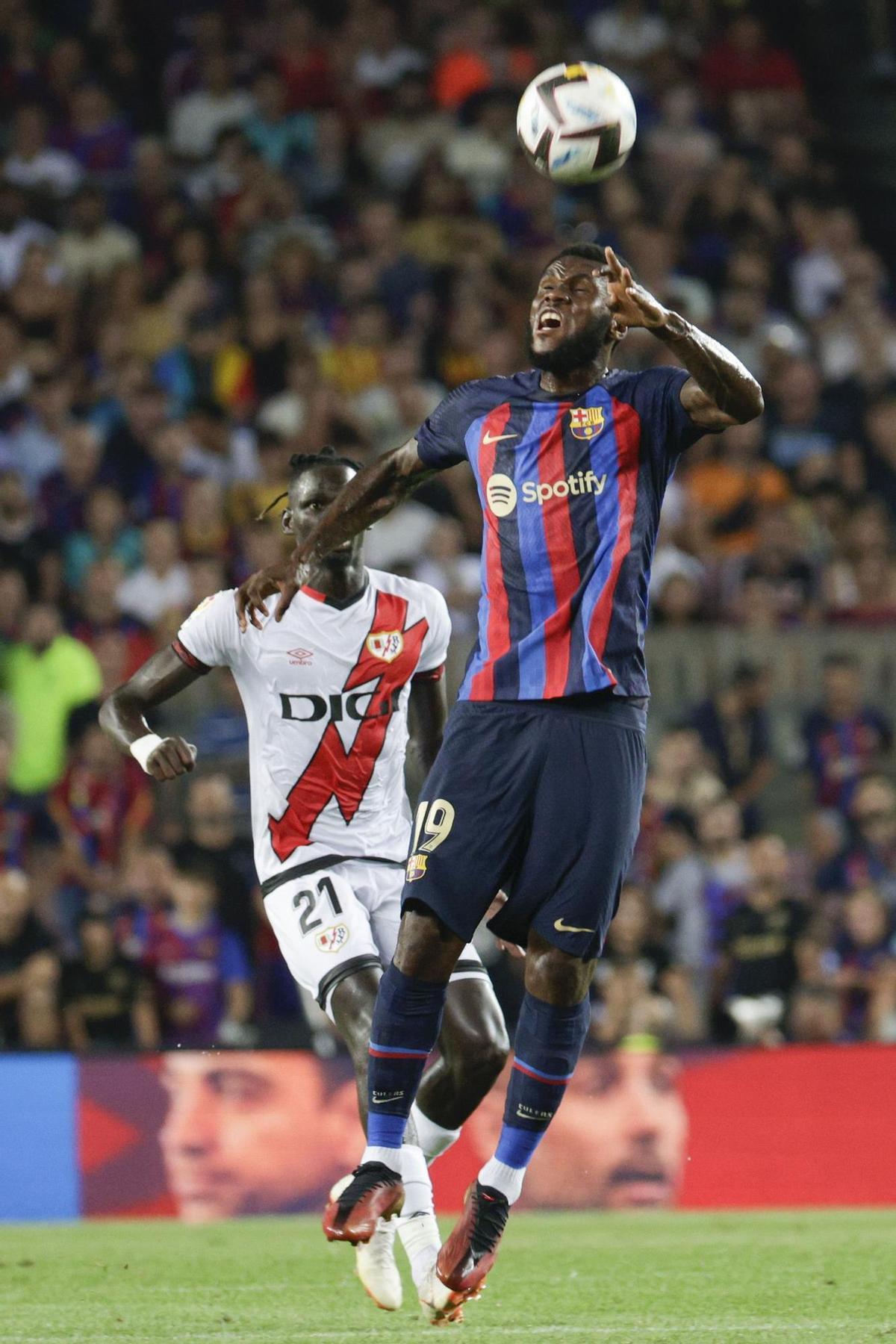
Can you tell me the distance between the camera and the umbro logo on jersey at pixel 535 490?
575cm

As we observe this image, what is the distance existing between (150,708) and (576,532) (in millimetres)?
2023

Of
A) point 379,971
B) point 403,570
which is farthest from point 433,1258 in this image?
point 403,570

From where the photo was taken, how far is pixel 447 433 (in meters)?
6.02

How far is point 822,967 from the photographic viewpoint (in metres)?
11.6

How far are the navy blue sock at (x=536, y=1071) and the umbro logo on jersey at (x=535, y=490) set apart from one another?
1.39 meters

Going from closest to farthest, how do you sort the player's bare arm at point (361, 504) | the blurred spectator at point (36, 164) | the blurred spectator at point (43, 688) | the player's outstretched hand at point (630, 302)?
the player's outstretched hand at point (630, 302) < the player's bare arm at point (361, 504) < the blurred spectator at point (43, 688) < the blurred spectator at point (36, 164)

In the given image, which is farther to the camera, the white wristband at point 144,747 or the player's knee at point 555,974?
the white wristband at point 144,747

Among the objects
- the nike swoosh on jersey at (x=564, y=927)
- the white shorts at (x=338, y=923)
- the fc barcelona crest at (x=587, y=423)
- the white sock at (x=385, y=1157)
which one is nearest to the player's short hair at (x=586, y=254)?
the fc barcelona crest at (x=587, y=423)

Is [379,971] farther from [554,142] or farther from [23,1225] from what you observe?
[23,1225]

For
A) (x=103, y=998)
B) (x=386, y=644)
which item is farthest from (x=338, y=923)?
(x=103, y=998)

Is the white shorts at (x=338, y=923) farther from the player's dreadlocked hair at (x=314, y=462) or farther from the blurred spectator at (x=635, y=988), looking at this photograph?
the blurred spectator at (x=635, y=988)

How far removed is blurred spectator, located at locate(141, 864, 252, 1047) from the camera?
37.9 ft

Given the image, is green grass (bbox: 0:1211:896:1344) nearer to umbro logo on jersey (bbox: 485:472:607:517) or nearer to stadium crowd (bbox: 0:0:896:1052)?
stadium crowd (bbox: 0:0:896:1052)

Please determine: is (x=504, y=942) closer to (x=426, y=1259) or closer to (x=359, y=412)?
(x=426, y=1259)
